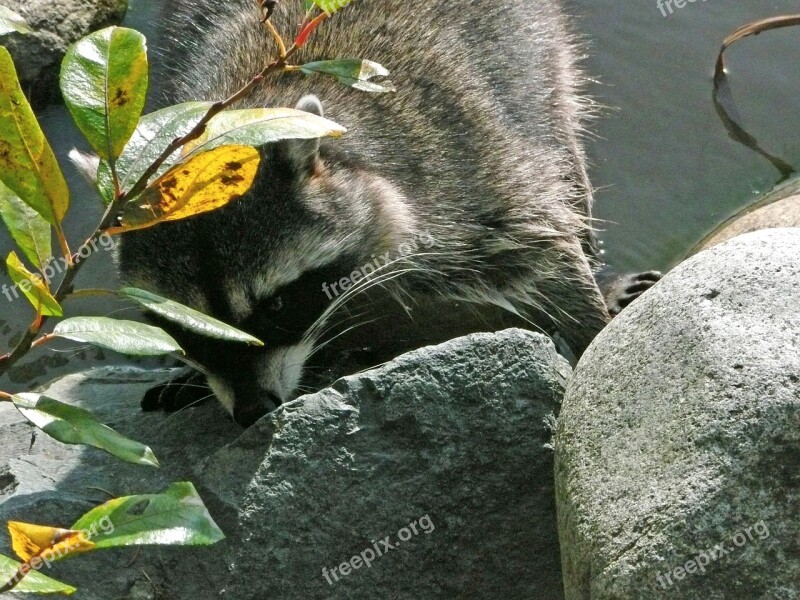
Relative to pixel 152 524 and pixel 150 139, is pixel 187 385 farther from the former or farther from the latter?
pixel 152 524

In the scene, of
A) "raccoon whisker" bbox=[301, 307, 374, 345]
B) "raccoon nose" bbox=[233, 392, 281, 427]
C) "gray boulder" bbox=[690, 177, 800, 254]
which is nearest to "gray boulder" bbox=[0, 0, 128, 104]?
"raccoon whisker" bbox=[301, 307, 374, 345]

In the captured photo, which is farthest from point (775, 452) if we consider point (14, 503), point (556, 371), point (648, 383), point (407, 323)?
point (407, 323)

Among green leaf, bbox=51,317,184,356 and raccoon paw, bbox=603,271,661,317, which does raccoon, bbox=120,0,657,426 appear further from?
green leaf, bbox=51,317,184,356

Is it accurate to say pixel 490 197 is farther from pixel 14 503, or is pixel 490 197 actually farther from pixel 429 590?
pixel 14 503

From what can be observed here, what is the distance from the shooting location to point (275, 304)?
3.63 meters

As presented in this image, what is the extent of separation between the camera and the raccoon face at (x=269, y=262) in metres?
3.44

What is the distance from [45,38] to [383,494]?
3807 millimetres

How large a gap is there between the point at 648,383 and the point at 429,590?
0.80 m

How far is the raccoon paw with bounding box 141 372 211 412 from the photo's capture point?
3721 mm

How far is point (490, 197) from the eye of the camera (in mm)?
4469

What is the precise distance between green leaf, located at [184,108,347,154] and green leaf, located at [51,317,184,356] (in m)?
0.41

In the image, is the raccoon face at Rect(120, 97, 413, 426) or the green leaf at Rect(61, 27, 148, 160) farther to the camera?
the raccoon face at Rect(120, 97, 413, 426)

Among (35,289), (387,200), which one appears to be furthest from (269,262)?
(35,289)

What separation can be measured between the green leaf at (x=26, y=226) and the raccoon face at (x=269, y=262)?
38.2 inches
